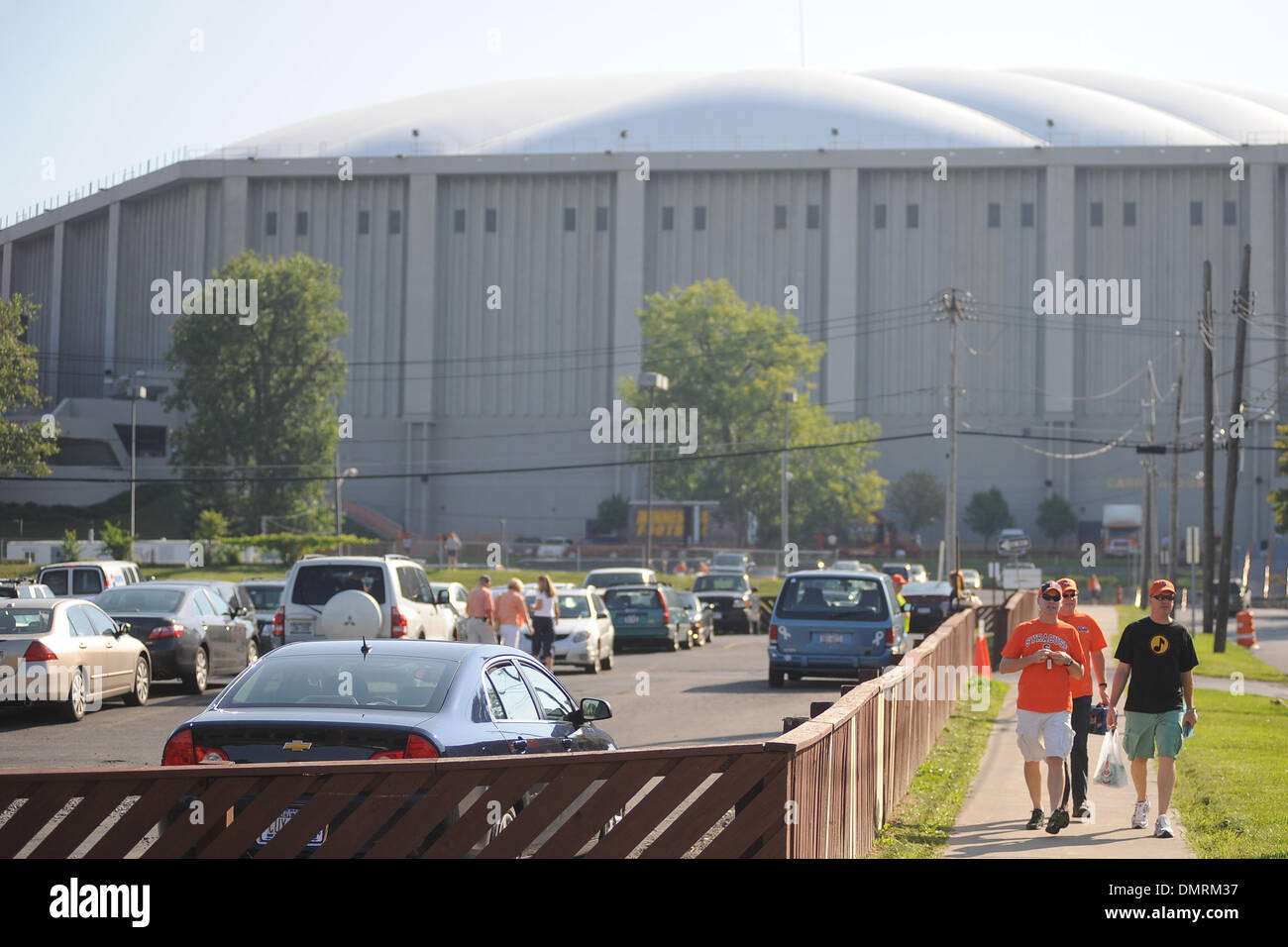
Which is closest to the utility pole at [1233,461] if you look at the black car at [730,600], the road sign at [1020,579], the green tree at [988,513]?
the road sign at [1020,579]

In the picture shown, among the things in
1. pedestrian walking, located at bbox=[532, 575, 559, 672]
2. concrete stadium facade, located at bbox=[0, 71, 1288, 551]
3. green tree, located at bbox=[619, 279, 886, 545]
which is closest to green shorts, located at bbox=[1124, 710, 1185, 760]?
pedestrian walking, located at bbox=[532, 575, 559, 672]

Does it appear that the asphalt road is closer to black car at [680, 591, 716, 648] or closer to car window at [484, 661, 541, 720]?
car window at [484, 661, 541, 720]

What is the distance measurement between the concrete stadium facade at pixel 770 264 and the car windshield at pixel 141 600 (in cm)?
6565

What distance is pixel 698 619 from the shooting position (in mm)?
36875

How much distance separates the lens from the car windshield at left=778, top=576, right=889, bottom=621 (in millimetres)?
22906

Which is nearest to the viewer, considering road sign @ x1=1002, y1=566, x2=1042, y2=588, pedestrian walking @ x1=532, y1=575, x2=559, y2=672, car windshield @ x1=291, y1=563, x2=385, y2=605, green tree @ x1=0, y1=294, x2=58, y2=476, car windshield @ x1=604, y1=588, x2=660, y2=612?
car windshield @ x1=291, y1=563, x2=385, y2=605

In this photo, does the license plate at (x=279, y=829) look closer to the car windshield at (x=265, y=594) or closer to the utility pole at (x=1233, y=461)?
the car windshield at (x=265, y=594)

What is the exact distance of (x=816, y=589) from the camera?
76.6 ft

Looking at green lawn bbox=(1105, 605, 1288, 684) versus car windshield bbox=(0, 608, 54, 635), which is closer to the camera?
car windshield bbox=(0, 608, 54, 635)

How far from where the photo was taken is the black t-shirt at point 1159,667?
1046 centimetres

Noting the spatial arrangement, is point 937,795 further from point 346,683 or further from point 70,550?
point 70,550

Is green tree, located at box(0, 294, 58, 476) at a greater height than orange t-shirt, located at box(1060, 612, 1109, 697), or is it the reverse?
green tree, located at box(0, 294, 58, 476)

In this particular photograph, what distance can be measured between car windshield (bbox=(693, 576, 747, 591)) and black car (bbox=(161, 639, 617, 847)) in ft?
113

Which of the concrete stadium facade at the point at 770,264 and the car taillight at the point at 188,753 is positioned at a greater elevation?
the concrete stadium facade at the point at 770,264
